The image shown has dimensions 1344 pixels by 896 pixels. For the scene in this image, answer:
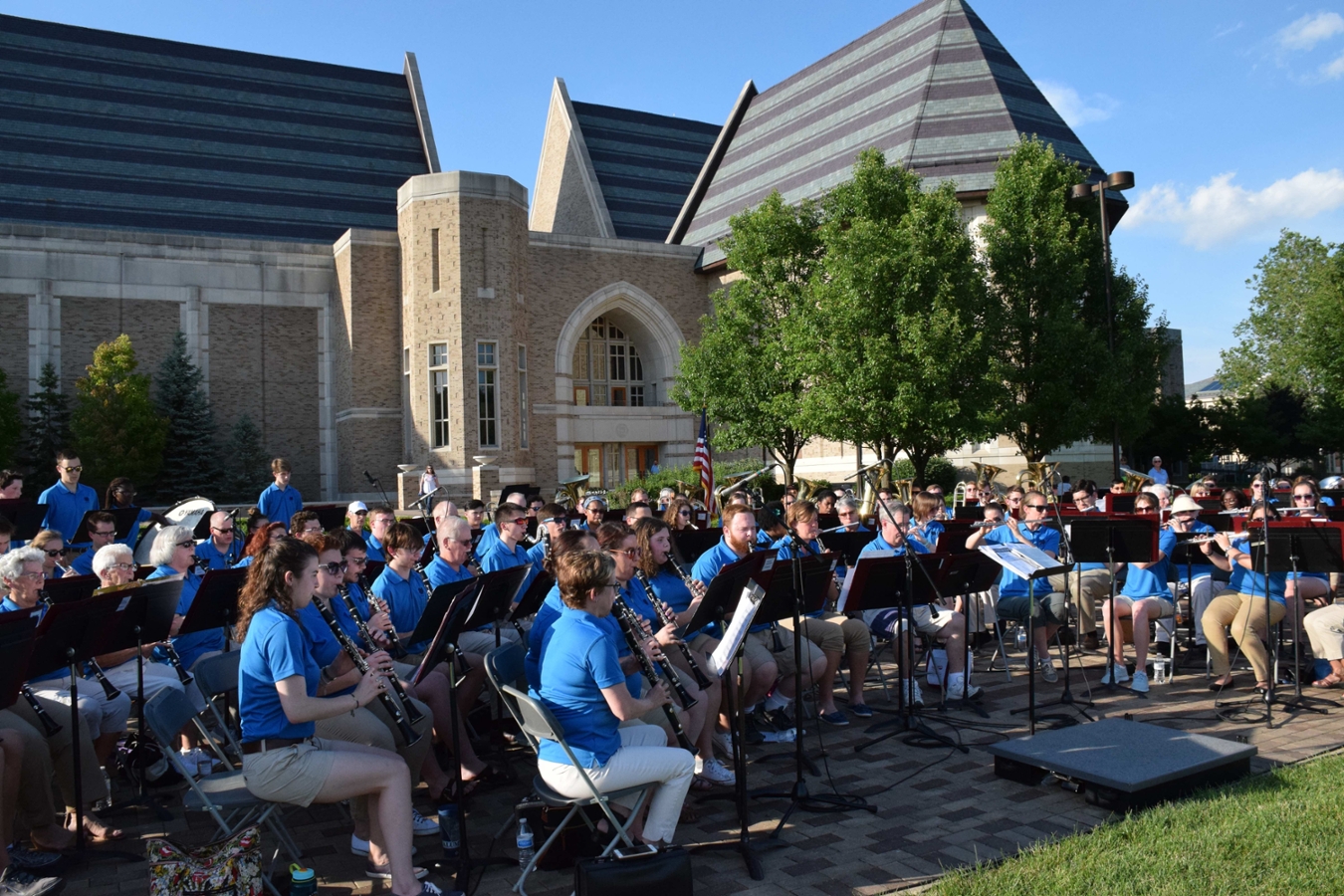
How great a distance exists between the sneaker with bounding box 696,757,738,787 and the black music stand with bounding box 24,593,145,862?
349 cm

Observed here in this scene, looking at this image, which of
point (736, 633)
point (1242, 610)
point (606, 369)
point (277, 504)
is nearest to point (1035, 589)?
point (1242, 610)

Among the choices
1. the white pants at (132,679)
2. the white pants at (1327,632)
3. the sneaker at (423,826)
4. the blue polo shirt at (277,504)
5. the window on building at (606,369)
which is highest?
the window on building at (606,369)

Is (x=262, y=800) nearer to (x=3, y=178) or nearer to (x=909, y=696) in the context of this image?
(x=909, y=696)

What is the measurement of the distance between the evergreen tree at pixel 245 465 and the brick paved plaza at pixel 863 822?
91.0ft

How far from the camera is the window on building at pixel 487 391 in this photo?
31.2 metres

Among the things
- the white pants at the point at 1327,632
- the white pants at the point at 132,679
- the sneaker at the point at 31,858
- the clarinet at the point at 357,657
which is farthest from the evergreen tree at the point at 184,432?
the white pants at the point at 1327,632

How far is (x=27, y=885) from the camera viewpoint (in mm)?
4996

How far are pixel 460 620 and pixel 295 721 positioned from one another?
45.0 inches

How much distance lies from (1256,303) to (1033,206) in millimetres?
29205

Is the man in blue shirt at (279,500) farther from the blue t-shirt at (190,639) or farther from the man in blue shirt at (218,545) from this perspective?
the blue t-shirt at (190,639)

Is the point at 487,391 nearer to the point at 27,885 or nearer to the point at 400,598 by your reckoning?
the point at 400,598

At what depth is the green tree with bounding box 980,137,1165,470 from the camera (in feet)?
84.3

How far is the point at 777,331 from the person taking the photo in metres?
27.3

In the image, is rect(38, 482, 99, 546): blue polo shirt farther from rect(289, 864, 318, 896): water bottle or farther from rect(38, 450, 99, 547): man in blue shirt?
rect(289, 864, 318, 896): water bottle
